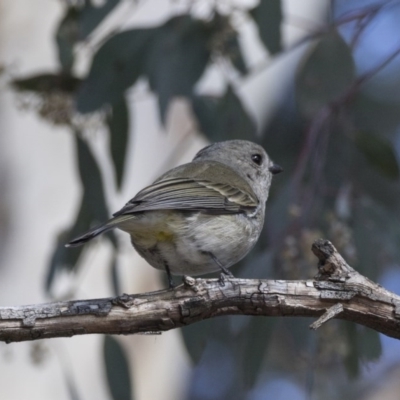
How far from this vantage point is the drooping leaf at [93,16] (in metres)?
3.64

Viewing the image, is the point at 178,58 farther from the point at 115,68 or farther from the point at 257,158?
the point at 257,158

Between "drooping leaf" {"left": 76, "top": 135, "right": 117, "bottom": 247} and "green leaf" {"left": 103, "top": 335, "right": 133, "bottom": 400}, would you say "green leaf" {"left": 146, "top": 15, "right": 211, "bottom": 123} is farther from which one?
"green leaf" {"left": 103, "top": 335, "right": 133, "bottom": 400}

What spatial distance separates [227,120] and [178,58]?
351mm

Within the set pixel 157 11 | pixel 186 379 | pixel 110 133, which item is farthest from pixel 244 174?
pixel 186 379

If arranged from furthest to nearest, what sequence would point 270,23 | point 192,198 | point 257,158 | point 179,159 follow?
point 179,159 → point 257,158 → point 270,23 → point 192,198

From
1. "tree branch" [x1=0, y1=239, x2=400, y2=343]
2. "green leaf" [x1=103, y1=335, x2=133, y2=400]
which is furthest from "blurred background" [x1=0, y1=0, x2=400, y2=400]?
"tree branch" [x1=0, y1=239, x2=400, y2=343]

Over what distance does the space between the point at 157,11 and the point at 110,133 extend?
182 cm

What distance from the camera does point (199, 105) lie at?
394cm

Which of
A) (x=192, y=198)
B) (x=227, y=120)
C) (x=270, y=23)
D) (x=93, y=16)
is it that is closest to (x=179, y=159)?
(x=227, y=120)

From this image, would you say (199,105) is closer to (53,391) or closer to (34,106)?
(34,106)

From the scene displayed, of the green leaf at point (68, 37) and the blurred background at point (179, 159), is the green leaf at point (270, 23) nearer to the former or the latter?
the blurred background at point (179, 159)

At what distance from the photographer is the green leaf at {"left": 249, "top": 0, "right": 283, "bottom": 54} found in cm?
346

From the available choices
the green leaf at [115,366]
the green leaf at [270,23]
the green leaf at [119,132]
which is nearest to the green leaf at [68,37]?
the green leaf at [119,132]

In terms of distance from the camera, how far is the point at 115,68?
12.4 ft
